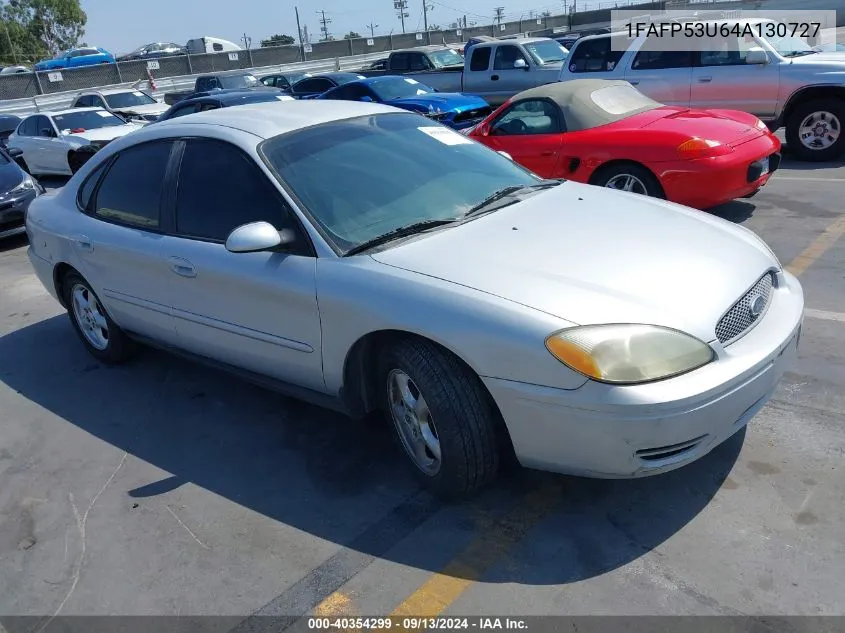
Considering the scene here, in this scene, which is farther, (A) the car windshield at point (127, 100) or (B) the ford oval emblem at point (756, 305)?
(A) the car windshield at point (127, 100)

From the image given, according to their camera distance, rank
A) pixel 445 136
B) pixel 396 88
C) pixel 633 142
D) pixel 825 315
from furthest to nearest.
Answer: pixel 396 88
pixel 633 142
pixel 825 315
pixel 445 136

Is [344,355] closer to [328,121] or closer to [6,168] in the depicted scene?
[328,121]

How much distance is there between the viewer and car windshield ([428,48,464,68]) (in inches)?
667

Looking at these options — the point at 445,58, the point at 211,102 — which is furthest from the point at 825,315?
the point at 445,58

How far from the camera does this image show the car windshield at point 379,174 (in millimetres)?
3434

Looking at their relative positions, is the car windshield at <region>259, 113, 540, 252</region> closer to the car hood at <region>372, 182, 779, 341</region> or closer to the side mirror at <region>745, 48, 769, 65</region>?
the car hood at <region>372, 182, 779, 341</region>

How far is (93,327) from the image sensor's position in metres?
5.05

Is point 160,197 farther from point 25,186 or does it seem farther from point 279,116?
point 25,186

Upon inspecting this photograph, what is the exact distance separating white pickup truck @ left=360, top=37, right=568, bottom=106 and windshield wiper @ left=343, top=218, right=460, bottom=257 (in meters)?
11.5

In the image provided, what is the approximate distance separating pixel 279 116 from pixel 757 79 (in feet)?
24.9

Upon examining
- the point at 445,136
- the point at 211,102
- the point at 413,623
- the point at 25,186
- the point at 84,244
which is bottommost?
the point at 413,623

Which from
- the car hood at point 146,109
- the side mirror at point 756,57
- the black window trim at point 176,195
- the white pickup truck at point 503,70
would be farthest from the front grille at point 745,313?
the car hood at point 146,109

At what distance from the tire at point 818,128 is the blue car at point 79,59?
127ft

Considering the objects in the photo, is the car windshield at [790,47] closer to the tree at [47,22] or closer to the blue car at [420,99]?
the blue car at [420,99]
